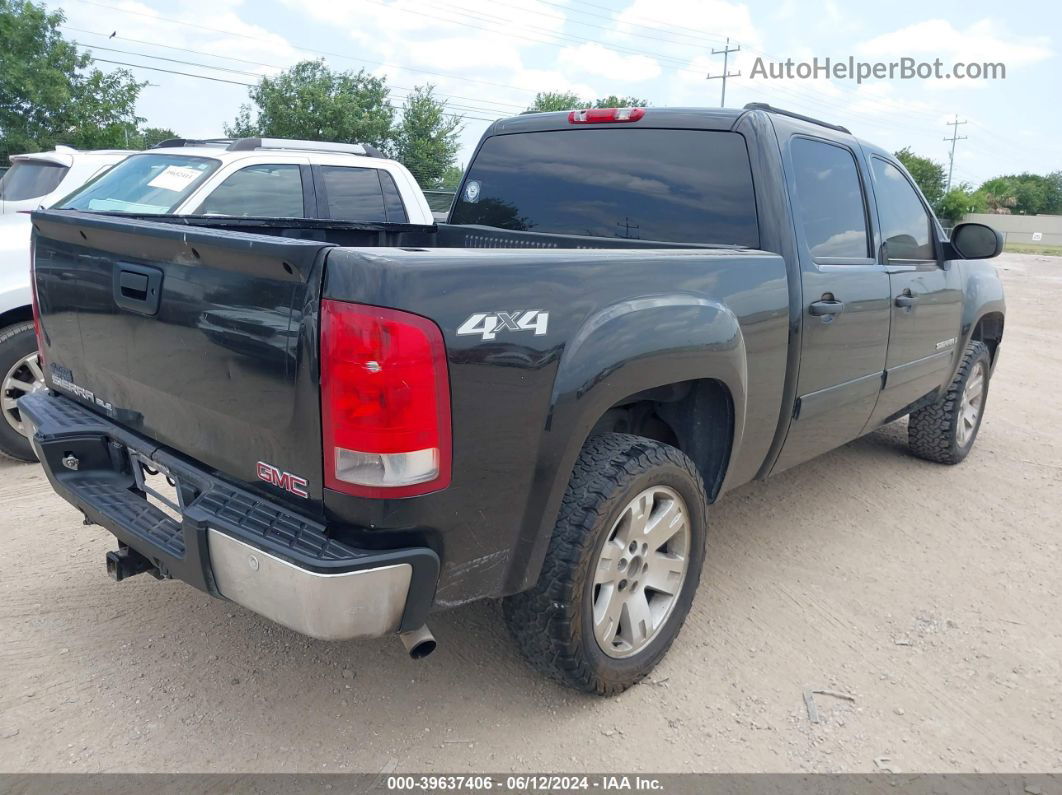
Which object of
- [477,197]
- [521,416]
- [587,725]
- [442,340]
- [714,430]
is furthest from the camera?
[477,197]

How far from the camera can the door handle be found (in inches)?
130

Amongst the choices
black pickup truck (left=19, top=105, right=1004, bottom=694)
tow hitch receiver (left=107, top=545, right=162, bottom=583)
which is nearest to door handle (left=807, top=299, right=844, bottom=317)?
black pickup truck (left=19, top=105, right=1004, bottom=694)

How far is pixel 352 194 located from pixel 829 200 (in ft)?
13.0

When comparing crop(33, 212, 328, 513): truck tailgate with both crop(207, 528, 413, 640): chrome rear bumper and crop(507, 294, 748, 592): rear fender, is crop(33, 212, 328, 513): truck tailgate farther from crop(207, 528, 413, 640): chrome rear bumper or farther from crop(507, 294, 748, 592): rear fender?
crop(507, 294, 748, 592): rear fender

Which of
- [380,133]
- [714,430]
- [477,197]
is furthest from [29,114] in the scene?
[714,430]

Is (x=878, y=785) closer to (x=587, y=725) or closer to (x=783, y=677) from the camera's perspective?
(x=783, y=677)

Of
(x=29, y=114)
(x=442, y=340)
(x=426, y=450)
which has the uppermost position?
(x=29, y=114)

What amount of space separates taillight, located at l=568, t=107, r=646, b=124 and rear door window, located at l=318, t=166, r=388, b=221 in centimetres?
294

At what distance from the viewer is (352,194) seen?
645cm

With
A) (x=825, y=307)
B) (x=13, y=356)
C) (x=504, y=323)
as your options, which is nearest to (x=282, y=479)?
(x=504, y=323)

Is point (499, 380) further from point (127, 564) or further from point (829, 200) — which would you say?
point (829, 200)

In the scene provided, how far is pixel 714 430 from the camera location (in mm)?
3109

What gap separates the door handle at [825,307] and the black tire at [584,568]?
0.99 meters

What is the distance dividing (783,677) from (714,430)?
3.02 ft
